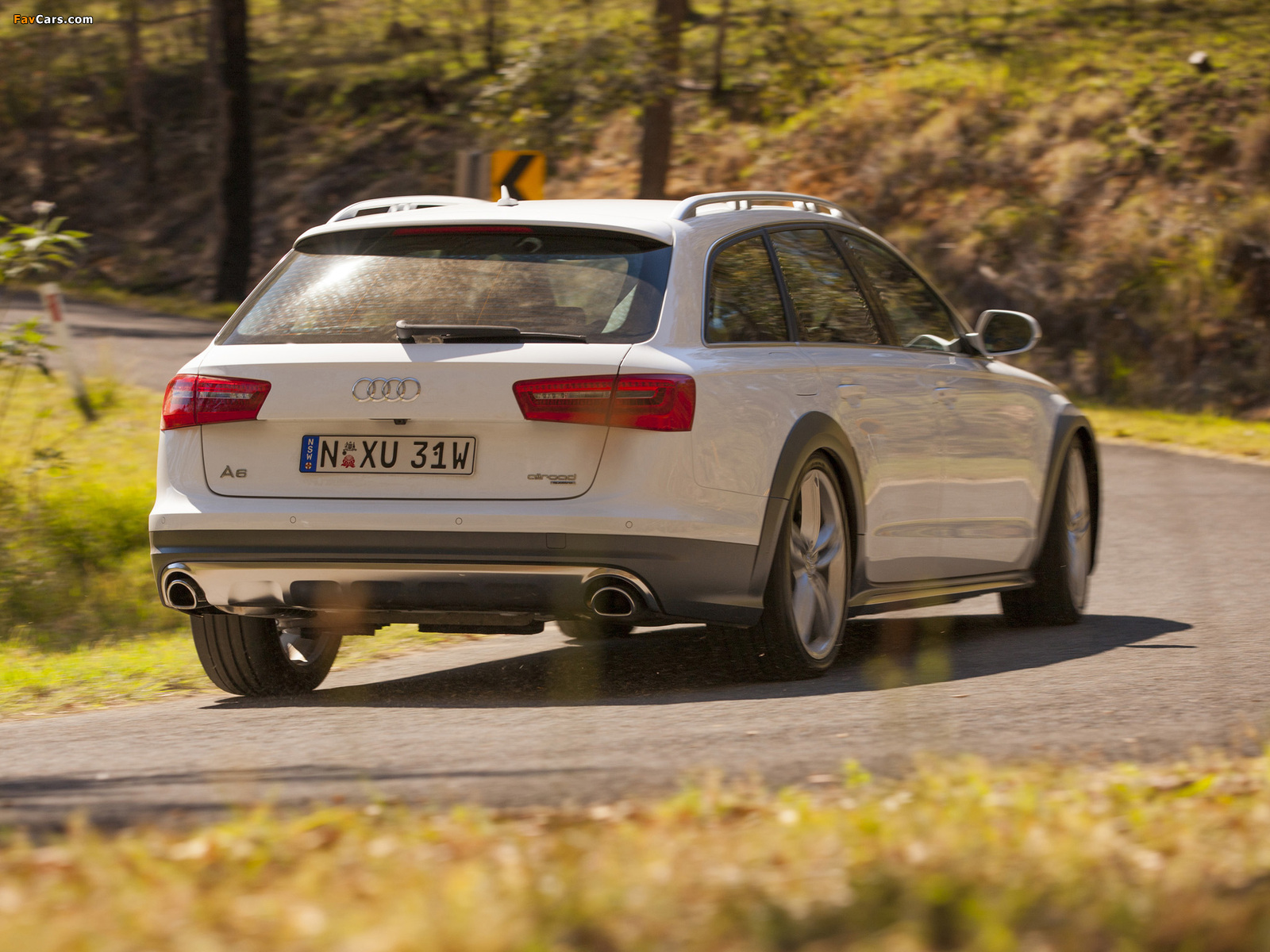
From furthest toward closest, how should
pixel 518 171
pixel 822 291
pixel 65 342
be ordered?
1. pixel 65 342
2. pixel 518 171
3. pixel 822 291

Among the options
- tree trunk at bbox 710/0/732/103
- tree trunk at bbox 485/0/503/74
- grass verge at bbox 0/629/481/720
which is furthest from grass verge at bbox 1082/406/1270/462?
tree trunk at bbox 485/0/503/74

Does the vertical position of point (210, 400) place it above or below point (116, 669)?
above

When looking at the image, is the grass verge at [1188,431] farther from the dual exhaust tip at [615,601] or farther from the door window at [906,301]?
the dual exhaust tip at [615,601]

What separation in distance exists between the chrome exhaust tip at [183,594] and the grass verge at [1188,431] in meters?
11.8

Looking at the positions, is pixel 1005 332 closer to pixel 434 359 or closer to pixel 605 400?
pixel 605 400

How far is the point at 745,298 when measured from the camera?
6.51 m

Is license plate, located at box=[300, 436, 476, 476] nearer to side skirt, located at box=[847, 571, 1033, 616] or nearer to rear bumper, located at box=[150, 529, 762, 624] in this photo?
rear bumper, located at box=[150, 529, 762, 624]

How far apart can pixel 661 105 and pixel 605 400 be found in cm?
1794

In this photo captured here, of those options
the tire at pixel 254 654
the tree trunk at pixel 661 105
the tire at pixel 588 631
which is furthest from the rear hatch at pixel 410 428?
the tree trunk at pixel 661 105

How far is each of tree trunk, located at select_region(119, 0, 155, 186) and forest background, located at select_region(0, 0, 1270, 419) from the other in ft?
0.30

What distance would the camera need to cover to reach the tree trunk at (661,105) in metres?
22.3

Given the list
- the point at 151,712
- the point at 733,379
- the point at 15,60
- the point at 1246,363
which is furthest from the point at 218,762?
the point at 15,60

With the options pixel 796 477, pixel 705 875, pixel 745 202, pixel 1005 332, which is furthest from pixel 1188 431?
pixel 705 875

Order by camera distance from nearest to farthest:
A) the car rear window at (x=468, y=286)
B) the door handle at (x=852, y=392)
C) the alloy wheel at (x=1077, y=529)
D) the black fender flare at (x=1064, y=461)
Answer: the car rear window at (x=468, y=286) → the door handle at (x=852, y=392) → the black fender flare at (x=1064, y=461) → the alloy wheel at (x=1077, y=529)
